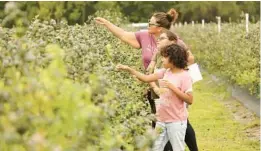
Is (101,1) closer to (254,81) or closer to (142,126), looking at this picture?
(254,81)

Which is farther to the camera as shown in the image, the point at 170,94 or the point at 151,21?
the point at 151,21

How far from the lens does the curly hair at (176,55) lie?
7.14 meters

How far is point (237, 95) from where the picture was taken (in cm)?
1709

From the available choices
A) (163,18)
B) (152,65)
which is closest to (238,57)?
(163,18)

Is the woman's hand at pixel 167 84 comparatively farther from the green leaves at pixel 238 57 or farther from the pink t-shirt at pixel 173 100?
the green leaves at pixel 238 57

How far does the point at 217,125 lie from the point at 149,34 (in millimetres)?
5654

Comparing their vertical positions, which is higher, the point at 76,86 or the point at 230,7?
the point at 76,86

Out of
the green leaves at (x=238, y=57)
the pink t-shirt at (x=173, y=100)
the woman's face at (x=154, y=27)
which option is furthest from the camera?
the green leaves at (x=238, y=57)

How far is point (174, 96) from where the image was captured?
7.16 meters

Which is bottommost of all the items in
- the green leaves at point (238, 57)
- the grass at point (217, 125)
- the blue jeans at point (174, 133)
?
the grass at point (217, 125)

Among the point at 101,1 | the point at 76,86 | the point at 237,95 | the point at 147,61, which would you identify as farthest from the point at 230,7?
the point at 76,86

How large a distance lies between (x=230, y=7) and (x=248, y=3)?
194 centimetres

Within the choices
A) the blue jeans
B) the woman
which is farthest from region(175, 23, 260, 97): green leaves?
the blue jeans

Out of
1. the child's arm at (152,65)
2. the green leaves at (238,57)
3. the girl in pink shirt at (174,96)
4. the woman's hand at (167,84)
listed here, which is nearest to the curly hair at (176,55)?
the girl in pink shirt at (174,96)
